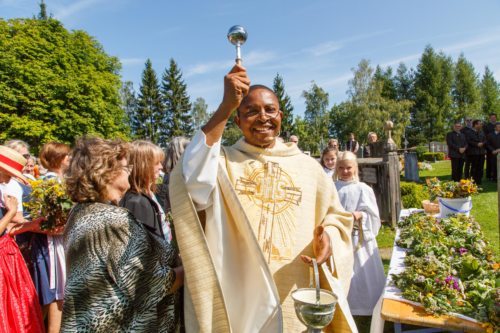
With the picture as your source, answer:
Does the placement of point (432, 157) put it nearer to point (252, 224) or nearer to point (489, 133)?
point (489, 133)

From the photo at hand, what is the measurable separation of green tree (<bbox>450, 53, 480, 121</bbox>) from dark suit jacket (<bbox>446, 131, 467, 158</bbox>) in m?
52.0

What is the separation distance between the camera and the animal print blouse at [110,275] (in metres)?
1.97

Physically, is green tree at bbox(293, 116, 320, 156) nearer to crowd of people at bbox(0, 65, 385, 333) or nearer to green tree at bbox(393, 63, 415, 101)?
green tree at bbox(393, 63, 415, 101)

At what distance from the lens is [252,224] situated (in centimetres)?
206

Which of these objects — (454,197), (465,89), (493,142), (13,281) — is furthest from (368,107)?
(13,281)

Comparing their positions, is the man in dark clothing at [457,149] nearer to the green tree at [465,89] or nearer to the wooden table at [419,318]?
the wooden table at [419,318]

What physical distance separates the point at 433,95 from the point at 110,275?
64688mm

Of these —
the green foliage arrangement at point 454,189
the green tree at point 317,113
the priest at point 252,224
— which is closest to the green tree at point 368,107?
the green tree at point 317,113

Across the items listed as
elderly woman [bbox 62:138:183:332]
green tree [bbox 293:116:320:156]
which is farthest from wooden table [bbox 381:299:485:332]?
green tree [bbox 293:116:320:156]

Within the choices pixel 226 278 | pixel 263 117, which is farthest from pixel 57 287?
pixel 263 117

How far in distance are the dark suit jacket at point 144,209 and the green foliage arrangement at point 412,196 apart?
7.73 metres

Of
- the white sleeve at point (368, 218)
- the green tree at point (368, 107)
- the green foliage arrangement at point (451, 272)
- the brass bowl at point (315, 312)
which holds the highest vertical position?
the green tree at point (368, 107)

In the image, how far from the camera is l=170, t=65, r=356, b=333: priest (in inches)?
67.9

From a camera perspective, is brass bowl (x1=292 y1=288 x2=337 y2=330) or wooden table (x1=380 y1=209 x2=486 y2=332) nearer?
brass bowl (x1=292 y1=288 x2=337 y2=330)
